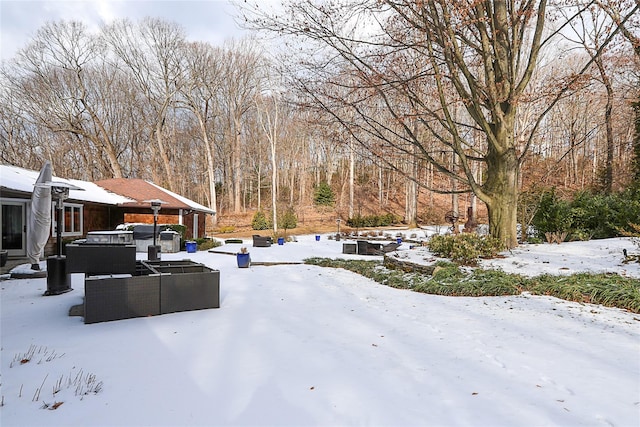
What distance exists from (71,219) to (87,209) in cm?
127

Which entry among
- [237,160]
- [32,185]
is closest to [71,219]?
[32,185]

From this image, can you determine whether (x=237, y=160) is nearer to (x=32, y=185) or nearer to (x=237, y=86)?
(x=237, y=86)

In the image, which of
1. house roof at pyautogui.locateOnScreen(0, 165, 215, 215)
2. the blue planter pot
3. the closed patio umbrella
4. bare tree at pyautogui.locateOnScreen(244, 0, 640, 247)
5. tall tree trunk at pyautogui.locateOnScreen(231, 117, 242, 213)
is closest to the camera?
the closed patio umbrella

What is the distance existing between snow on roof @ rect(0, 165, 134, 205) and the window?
1.84 ft

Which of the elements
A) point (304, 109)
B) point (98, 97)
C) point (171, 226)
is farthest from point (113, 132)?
point (304, 109)

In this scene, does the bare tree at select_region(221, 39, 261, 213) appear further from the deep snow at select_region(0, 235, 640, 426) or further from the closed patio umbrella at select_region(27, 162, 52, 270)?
the deep snow at select_region(0, 235, 640, 426)

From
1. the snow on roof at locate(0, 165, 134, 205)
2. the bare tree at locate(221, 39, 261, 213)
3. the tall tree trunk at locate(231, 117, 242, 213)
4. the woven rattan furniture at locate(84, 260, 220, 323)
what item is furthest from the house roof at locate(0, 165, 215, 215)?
the bare tree at locate(221, 39, 261, 213)

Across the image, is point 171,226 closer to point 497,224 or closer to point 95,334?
point 95,334

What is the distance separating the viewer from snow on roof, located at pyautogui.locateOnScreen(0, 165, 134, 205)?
31.8 ft

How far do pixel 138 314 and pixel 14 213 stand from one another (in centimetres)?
1021

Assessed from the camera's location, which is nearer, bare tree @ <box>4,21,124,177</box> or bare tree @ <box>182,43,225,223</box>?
bare tree @ <box>4,21,124,177</box>

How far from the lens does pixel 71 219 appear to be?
1291 cm

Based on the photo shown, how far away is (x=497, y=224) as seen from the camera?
7.80 m

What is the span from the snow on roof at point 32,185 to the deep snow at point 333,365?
4.20m
